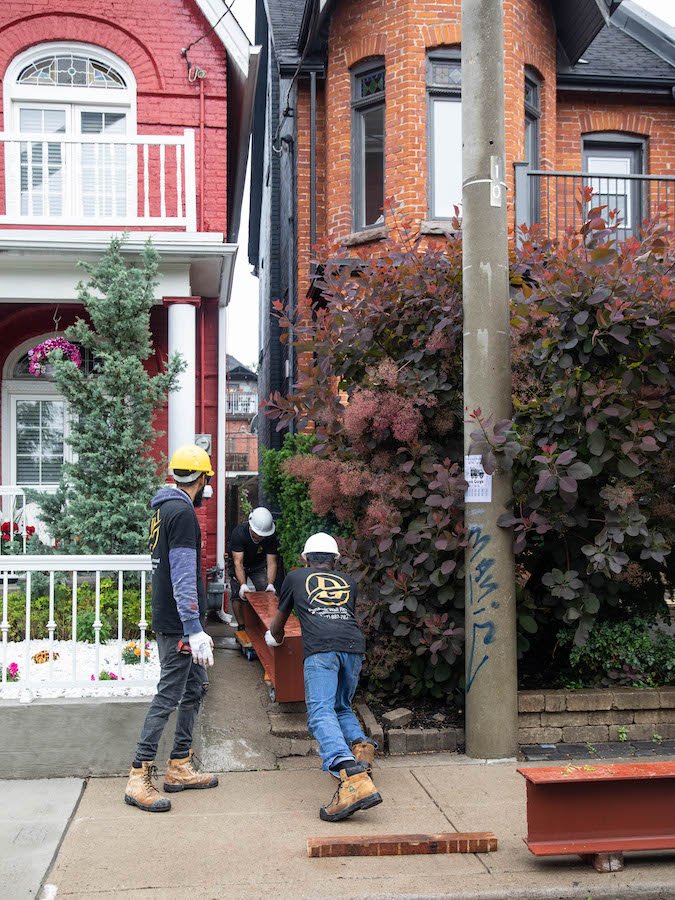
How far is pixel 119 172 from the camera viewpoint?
34.5 ft

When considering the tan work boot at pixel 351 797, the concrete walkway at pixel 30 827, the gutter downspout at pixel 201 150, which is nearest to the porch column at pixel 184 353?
the gutter downspout at pixel 201 150

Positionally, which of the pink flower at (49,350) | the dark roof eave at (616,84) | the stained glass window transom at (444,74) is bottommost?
the pink flower at (49,350)

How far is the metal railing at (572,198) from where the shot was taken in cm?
966

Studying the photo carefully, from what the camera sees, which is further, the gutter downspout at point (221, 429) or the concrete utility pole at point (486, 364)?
the gutter downspout at point (221, 429)

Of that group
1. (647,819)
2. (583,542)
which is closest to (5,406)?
(583,542)

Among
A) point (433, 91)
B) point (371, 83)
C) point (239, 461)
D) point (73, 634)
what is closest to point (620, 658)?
point (73, 634)

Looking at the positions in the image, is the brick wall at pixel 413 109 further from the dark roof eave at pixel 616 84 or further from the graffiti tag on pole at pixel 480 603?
the graffiti tag on pole at pixel 480 603

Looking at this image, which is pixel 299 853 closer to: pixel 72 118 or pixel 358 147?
pixel 358 147

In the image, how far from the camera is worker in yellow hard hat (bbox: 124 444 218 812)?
187 inches

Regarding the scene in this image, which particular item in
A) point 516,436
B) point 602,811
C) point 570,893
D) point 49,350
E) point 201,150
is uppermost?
point 201,150

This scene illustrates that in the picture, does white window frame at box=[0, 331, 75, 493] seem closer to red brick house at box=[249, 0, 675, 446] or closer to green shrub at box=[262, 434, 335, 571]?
green shrub at box=[262, 434, 335, 571]

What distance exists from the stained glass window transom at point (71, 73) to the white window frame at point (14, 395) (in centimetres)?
294

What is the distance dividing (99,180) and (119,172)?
54 centimetres

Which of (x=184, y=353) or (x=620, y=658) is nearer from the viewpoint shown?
(x=620, y=658)
